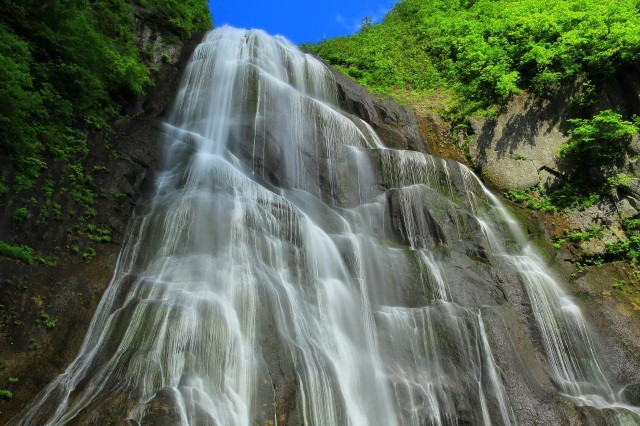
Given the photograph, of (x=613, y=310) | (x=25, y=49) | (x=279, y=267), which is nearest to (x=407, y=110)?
(x=613, y=310)

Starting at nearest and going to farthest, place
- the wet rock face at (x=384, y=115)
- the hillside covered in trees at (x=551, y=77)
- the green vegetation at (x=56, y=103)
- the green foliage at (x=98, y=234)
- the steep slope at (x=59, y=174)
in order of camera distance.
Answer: the steep slope at (x=59, y=174) < the green vegetation at (x=56, y=103) < the green foliage at (x=98, y=234) < the hillside covered in trees at (x=551, y=77) < the wet rock face at (x=384, y=115)

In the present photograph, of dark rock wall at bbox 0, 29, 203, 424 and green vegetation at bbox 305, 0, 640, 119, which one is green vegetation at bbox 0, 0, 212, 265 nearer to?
dark rock wall at bbox 0, 29, 203, 424

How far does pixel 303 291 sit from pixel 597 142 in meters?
11.3

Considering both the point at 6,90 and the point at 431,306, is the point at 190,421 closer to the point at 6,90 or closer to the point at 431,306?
the point at 431,306

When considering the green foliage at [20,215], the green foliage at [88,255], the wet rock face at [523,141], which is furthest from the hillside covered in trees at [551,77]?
the green foliage at [20,215]

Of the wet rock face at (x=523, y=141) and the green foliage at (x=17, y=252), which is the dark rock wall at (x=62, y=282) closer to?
the green foliage at (x=17, y=252)

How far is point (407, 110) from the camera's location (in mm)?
17594

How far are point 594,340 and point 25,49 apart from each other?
13053 mm

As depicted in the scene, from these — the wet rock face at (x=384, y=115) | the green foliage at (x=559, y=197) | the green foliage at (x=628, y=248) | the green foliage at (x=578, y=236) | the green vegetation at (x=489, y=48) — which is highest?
the green vegetation at (x=489, y=48)

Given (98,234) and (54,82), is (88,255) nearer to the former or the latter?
(98,234)

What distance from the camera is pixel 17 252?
24.3 feet

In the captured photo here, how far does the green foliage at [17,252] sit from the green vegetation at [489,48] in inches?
565

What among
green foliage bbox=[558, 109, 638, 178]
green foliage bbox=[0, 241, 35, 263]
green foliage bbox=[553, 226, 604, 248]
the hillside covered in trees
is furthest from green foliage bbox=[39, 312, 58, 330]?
green foliage bbox=[558, 109, 638, 178]

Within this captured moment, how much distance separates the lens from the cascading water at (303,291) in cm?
629
